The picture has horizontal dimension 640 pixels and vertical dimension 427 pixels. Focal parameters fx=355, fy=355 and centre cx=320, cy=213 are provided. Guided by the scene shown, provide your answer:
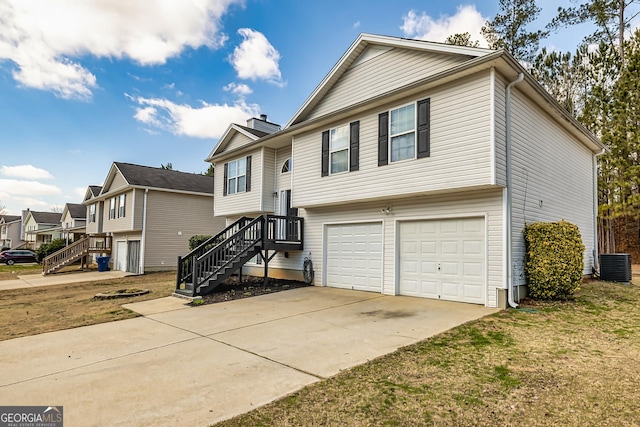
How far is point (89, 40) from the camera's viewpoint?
13250mm

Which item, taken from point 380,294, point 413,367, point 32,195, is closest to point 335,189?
point 380,294

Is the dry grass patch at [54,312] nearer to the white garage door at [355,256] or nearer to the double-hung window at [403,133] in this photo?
the white garage door at [355,256]

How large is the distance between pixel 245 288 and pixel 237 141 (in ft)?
23.7

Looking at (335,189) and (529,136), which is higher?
(529,136)

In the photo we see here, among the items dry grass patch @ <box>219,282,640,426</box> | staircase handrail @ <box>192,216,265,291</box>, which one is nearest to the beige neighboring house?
staircase handrail @ <box>192,216,265,291</box>

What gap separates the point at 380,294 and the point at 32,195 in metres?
68.7

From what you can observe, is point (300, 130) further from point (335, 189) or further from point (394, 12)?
point (394, 12)

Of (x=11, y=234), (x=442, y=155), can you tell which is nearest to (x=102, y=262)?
(x=442, y=155)

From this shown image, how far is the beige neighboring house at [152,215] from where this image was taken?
2095 cm

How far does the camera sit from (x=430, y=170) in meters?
8.70

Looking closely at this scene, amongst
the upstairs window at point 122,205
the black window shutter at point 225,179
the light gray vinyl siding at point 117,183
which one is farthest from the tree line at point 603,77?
the upstairs window at point 122,205

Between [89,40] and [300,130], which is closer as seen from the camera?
[300,130]

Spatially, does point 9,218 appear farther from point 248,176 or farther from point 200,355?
point 200,355

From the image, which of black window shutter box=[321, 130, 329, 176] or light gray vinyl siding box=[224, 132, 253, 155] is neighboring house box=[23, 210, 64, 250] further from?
black window shutter box=[321, 130, 329, 176]
